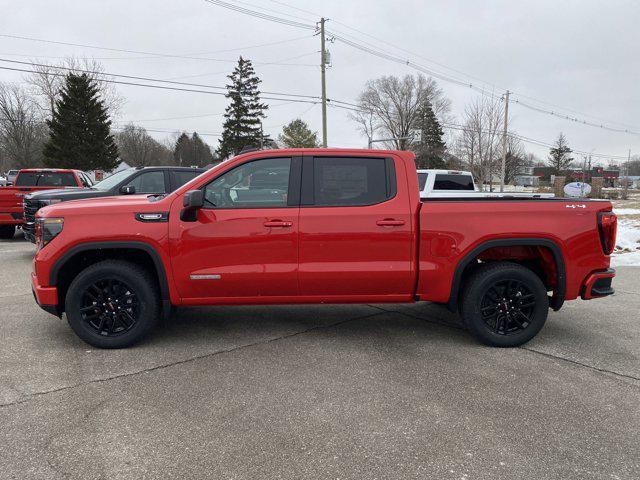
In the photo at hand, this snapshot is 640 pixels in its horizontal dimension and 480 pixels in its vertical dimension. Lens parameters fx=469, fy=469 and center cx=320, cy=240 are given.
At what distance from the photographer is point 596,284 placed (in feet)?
14.5

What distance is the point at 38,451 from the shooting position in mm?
2771

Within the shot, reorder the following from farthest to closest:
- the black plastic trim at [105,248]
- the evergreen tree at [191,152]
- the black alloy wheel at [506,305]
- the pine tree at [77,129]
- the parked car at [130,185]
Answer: the evergreen tree at [191,152], the pine tree at [77,129], the parked car at [130,185], the black alloy wheel at [506,305], the black plastic trim at [105,248]

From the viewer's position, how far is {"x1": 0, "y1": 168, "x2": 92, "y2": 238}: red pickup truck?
1120cm

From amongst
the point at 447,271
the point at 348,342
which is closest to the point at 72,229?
the point at 348,342

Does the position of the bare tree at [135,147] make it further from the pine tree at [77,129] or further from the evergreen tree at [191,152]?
the pine tree at [77,129]

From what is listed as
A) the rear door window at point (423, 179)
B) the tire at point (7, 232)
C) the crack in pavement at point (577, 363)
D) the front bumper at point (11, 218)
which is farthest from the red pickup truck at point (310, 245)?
the tire at point (7, 232)

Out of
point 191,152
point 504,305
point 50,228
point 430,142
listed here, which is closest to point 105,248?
point 50,228

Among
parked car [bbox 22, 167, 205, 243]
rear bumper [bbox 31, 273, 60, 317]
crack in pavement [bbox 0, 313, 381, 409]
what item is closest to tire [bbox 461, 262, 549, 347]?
crack in pavement [bbox 0, 313, 381, 409]

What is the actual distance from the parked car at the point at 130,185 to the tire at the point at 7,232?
3.12 metres

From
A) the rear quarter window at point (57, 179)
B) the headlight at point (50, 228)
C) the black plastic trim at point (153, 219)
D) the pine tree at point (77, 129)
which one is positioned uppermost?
the pine tree at point (77, 129)

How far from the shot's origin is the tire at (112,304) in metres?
4.27

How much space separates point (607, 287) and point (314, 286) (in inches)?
111

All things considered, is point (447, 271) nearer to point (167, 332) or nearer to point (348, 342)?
point (348, 342)

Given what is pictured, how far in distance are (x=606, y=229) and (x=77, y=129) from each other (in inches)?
1856
